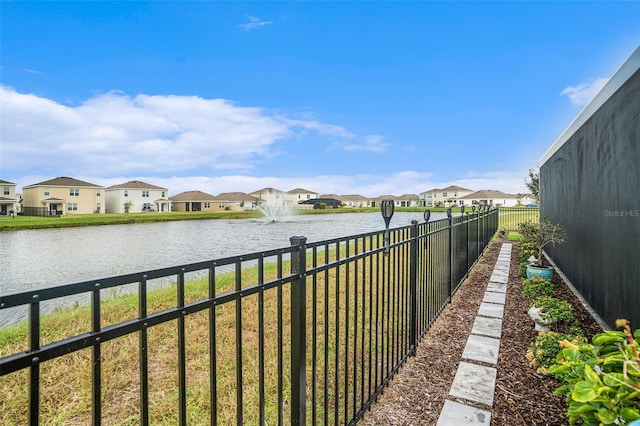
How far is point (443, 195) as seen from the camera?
2384 inches

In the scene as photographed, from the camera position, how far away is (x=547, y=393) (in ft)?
8.09

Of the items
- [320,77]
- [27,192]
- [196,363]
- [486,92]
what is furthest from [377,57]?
[27,192]

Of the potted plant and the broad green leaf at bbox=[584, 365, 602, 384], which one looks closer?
the broad green leaf at bbox=[584, 365, 602, 384]

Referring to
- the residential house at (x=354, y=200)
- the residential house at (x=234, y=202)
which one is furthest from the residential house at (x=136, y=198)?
the residential house at (x=354, y=200)

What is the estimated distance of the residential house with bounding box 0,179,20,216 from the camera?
29175mm

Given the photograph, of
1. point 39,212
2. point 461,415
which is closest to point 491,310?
point 461,415

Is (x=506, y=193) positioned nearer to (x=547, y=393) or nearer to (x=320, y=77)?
(x=320, y=77)

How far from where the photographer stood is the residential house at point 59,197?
95.8 ft

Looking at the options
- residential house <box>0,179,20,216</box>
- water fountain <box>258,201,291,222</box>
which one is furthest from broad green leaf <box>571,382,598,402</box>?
residential house <box>0,179,20,216</box>

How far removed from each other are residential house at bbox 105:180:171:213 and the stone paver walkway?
142 ft

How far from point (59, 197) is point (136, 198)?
10812 millimetres

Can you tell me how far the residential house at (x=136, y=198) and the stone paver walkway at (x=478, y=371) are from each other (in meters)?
43.2

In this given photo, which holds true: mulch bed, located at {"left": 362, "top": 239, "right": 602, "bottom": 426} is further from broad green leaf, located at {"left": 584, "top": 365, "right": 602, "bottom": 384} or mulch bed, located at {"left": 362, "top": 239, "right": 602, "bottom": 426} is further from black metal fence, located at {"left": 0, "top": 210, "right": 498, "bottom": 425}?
broad green leaf, located at {"left": 584, "top": 365, "right": 602, "bottom": 384}

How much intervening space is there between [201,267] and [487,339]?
3549mm
